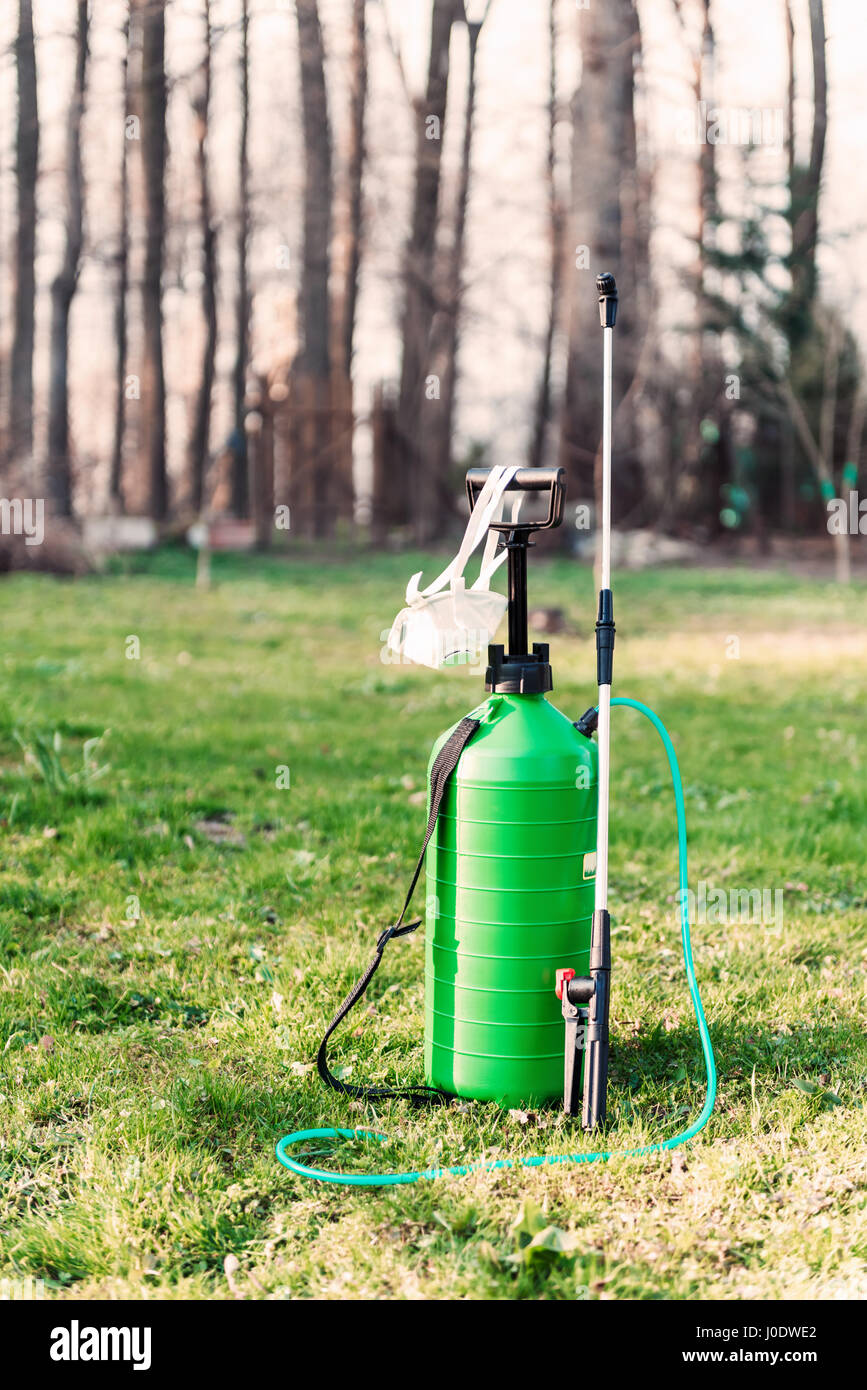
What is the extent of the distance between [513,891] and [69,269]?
66.9 feet

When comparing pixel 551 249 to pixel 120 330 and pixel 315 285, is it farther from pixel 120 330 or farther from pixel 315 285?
pixel 120 330

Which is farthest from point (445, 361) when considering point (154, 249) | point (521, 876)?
point (521, 876)

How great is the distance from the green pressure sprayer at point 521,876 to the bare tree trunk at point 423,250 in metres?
19.8

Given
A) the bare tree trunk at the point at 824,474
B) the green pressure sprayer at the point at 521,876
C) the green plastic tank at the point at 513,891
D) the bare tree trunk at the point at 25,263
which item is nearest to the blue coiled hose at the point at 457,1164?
the green pressure sprayer at the point at 521,876

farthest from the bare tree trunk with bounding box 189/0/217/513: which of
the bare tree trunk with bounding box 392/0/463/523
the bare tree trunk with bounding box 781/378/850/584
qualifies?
the bare tree trunk with bounding box 781/378/850/584

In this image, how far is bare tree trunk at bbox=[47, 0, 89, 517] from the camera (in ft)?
65.7

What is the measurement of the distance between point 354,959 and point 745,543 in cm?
2127

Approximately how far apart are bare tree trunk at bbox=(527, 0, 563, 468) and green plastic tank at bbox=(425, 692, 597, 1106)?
21525 millimetres

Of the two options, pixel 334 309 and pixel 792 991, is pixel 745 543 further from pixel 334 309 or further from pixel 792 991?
pixel 792 991

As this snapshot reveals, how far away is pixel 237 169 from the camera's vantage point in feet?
86.6

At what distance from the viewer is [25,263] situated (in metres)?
20.8

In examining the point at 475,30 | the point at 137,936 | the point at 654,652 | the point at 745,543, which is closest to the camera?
the point at 137,936
